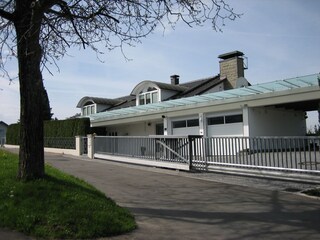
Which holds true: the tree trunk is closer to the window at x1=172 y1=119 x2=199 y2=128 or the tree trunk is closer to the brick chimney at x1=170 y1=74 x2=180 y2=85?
the window at x1=172 y1=119 x2=199 y2=128

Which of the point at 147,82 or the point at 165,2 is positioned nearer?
the point at 165,2

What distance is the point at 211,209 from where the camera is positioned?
8.43 m

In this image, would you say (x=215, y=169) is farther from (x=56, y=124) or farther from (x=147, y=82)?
(x=56, y=124)

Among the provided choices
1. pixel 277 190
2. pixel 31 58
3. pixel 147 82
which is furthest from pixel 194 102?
pixel 31 58

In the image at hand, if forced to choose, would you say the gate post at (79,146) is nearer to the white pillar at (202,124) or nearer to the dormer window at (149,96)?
the white pillar at (202,124)

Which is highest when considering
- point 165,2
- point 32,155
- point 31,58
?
point 165,2

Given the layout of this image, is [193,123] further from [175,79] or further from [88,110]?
[88,110]

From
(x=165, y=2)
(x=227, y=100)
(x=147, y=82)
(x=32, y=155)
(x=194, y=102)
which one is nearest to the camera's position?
(x=32, y=155)

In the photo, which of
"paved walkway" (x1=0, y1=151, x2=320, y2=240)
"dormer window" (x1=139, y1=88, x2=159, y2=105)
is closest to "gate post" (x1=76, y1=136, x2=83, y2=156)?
"dormer window" (x1=139, y1=88, x2=159, y2=105)

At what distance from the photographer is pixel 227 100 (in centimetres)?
2344

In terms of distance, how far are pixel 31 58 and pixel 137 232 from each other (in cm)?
452

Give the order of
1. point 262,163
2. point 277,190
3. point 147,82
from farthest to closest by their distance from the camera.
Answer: point 147,82
point 262,163
point 277,190

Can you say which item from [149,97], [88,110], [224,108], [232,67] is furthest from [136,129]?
[224,108]

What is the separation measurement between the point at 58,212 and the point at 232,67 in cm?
2892
